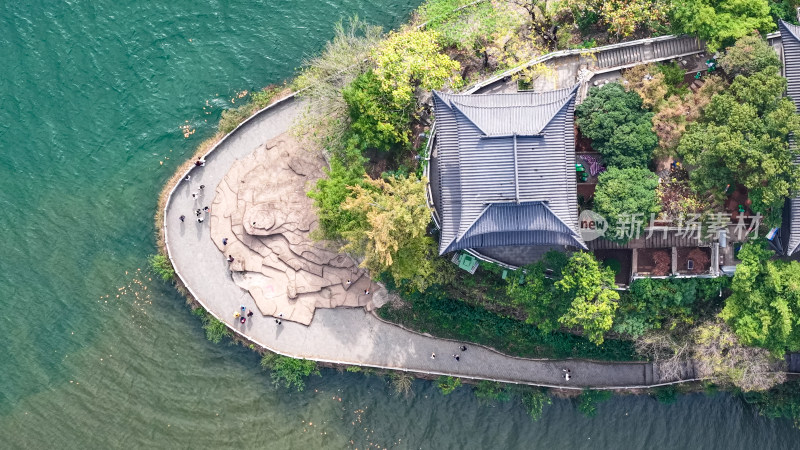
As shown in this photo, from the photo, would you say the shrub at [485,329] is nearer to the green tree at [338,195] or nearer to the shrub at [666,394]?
the shrub at [666,394]

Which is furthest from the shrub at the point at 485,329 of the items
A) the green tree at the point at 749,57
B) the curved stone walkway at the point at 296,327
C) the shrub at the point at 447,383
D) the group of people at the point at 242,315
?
the green tree at the point at 749,57

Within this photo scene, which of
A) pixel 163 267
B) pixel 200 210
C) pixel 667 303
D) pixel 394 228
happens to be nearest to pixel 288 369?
pixel 163 267

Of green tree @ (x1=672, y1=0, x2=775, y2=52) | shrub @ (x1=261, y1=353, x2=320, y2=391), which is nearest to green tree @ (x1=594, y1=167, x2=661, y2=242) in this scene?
green tree @ (x1=672, y1=0, x2=775, y2=52)

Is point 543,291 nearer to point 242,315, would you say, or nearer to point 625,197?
point 625,197

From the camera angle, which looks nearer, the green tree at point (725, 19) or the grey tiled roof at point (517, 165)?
the grey tiled roof at point (517, 165)

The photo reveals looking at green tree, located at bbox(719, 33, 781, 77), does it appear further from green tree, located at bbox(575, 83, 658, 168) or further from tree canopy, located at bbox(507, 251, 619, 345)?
tree canopy, located at bbox(507, 251, 619, 345)

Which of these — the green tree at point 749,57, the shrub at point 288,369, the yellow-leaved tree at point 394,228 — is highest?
the green tree at point 749,57

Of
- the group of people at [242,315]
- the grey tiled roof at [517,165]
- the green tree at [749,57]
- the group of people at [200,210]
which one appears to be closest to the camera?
the grey tiled roof at [517,165]
